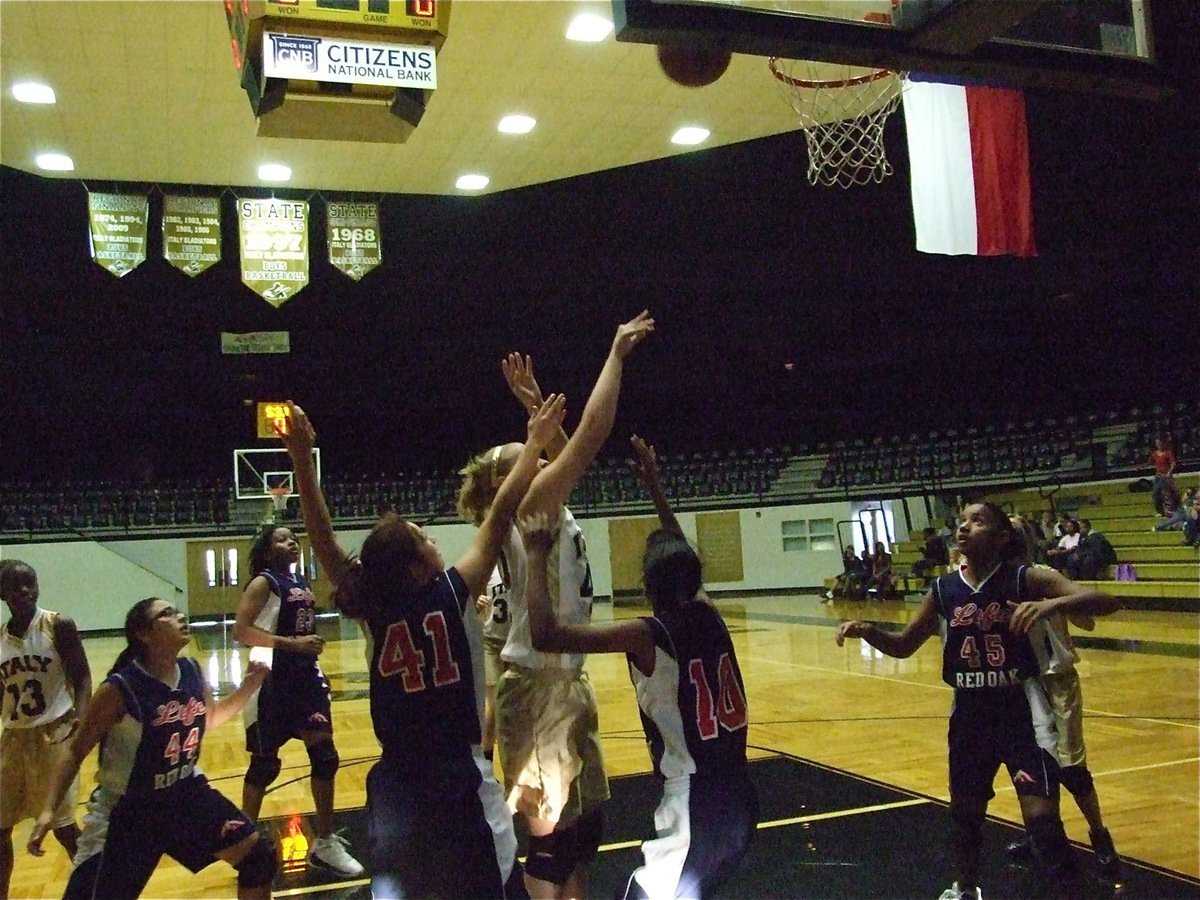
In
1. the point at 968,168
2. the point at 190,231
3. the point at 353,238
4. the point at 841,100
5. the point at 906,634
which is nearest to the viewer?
the point at 906,634

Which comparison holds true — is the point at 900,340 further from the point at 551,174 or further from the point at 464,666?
the point at 464,666

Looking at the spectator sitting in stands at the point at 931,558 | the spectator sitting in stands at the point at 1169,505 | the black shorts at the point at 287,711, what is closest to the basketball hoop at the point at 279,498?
the black shorts at the point at 287,711

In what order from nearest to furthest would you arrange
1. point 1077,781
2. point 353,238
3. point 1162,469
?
point 1077,781
point 353,238
point 1162,469

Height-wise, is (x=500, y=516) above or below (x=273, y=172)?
below

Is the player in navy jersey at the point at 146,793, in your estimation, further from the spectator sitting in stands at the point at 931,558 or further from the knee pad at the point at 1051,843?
the spectator sitting in stands at the point at 931,558

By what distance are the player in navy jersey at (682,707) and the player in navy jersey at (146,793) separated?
134cm

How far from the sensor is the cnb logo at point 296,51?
17.8 ft

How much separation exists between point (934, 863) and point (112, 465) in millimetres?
21592

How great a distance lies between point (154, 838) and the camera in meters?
3.00

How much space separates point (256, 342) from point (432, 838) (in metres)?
15.5

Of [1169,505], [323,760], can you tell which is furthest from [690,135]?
[323,760]

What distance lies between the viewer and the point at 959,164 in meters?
7.07

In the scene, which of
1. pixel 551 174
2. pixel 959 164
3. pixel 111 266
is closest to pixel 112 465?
pixel 111 266

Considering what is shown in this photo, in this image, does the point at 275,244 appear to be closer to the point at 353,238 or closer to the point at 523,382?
the point at 353,238
